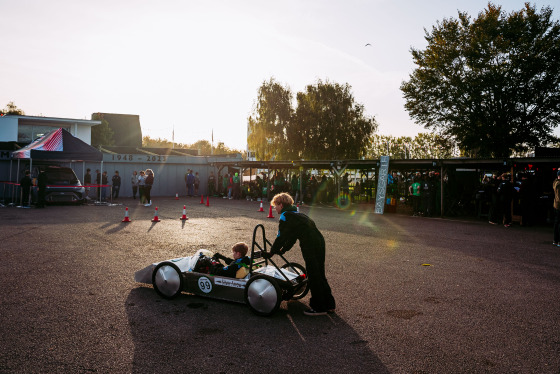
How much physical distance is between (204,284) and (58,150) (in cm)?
1789

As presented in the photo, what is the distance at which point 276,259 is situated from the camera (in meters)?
8.42

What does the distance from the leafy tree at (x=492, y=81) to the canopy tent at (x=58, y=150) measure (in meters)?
20.9

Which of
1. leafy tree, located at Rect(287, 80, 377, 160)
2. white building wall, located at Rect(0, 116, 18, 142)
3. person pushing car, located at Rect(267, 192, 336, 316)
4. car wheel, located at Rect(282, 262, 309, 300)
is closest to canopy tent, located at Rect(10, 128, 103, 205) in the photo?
white building wall, located at Rect(0, 116, 18, 142)

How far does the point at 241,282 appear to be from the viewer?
5.35 meters

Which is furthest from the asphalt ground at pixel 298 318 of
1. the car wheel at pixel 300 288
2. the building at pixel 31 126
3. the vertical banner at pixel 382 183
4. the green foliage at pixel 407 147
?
the green foliage at pixel 407 147

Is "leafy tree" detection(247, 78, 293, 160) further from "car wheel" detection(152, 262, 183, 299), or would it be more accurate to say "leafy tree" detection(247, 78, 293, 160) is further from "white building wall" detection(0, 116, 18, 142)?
"car wheel" detection(152, 262, 183, 299)

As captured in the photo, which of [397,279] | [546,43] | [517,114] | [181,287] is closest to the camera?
[181,287]

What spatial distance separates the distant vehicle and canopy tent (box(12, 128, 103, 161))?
1748mm

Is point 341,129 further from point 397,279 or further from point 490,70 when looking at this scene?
point 397,279

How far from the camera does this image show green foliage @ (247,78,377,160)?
32.6 metres

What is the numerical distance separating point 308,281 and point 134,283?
9.72 ft

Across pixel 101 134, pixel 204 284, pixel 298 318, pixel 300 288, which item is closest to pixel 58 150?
pixel 204 284

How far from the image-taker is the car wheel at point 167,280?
573 cm

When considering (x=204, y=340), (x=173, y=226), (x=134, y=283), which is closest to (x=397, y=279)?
(x=204, y=340)
